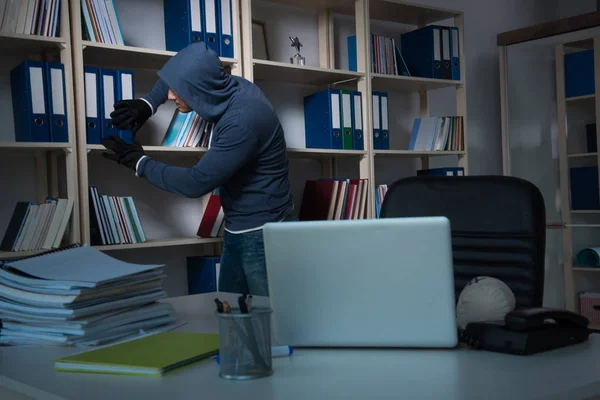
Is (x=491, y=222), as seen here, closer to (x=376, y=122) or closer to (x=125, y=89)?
(x=125, y=89)

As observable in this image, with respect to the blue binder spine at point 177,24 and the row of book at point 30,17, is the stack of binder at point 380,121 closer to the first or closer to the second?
the blue binder spine at point 177,24

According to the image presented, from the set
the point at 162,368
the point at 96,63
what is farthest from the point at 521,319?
the point at 96,63

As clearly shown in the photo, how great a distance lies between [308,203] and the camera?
3.44 m

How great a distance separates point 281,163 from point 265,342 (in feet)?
5.16

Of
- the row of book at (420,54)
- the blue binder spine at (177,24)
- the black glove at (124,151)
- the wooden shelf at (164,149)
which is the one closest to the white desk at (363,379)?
the black glove at (124,151)

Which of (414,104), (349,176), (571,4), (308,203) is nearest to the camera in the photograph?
(308,203)

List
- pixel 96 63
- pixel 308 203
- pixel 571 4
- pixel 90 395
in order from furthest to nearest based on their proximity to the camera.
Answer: pixel 571 4, pixel 308 203, pixel 96 63, pixel 90 395

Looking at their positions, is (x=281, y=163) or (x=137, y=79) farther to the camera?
(x=137, y=79)

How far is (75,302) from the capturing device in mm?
1219

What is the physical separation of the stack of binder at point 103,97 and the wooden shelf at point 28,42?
0.15m

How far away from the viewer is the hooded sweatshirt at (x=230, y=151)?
7.51 ft

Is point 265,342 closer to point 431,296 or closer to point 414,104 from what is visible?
point 431,296

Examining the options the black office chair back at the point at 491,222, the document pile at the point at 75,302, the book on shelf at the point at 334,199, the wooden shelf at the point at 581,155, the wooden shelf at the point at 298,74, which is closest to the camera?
the document pile at the point at 75,302

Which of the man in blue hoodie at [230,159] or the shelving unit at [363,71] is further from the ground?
the shelving unit at [363,71]
